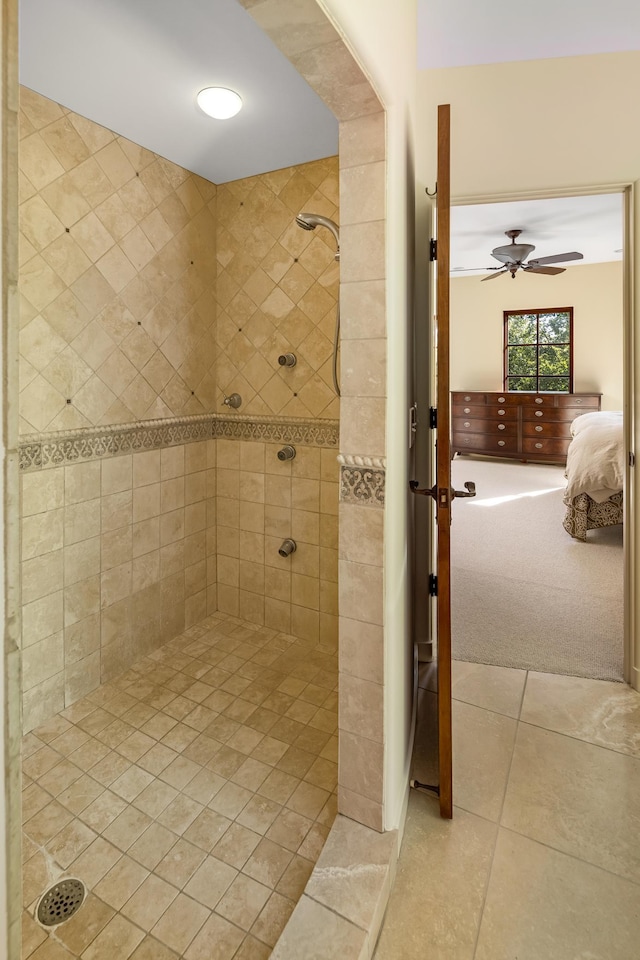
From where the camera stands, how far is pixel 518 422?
7484 millimetres

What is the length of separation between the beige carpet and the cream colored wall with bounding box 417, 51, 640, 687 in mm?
392

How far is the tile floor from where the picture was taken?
1259 mm

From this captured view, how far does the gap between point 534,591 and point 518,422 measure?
4.70 metres

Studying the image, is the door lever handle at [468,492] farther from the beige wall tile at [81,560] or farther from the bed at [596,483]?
the bed at [596,483]

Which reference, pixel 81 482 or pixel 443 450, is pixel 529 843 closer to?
pixel 443 450

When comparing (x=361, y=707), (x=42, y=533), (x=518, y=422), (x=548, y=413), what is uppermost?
(x=548, y=413)

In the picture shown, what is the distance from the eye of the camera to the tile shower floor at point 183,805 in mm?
1281

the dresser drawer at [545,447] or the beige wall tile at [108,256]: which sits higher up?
the beige wall tile at [108,256]

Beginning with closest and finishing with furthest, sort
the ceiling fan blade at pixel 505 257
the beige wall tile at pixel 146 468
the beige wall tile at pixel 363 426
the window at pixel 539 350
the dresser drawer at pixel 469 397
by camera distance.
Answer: the beige wall tile at pixel 363 426, the beige wall tile at pixel 146 468, the ceiling fan blade at pixel 505 257, the window at pixel 539 350, the dresser drawer at pixel 469 397

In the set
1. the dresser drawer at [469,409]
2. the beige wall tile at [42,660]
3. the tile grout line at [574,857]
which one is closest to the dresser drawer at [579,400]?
the dresser drawer at [469,409]

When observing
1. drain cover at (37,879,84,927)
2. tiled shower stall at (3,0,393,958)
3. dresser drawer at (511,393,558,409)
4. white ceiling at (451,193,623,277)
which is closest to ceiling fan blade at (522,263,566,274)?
white ceiling at (451,193,623,277)

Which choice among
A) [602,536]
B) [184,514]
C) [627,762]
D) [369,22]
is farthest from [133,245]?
[602,536]

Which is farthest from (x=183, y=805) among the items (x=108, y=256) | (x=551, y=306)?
(x=551, y=306)

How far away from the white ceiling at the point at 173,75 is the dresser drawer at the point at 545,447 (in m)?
5.92
